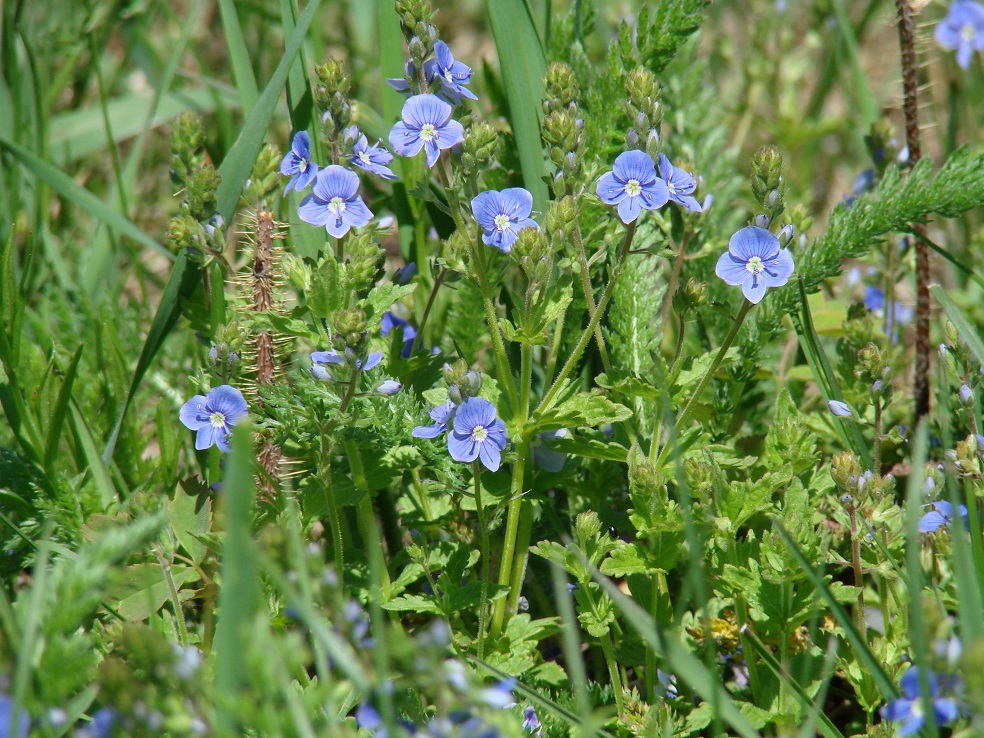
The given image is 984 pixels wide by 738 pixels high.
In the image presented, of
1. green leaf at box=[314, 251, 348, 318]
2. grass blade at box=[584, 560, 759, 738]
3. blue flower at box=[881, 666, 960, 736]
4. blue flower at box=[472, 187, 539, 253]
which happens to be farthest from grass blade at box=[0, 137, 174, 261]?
blue flower at box=[881, 666, 960, 736]

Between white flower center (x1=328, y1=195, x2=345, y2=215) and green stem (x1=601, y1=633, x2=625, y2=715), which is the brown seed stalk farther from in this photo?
white flower center (x1=328, y1=195, x2=345, y2=215)

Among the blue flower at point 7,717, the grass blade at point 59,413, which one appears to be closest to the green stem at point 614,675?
the blue flower at point 7,717

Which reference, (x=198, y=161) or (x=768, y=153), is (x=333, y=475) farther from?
(x=768, y=153)

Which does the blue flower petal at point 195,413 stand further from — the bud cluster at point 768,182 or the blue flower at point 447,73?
the bud cluster at point 768,182

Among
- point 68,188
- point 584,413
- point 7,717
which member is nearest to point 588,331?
point 584,413

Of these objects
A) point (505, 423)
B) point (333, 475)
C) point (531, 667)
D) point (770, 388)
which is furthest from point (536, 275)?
point (770, 388)
